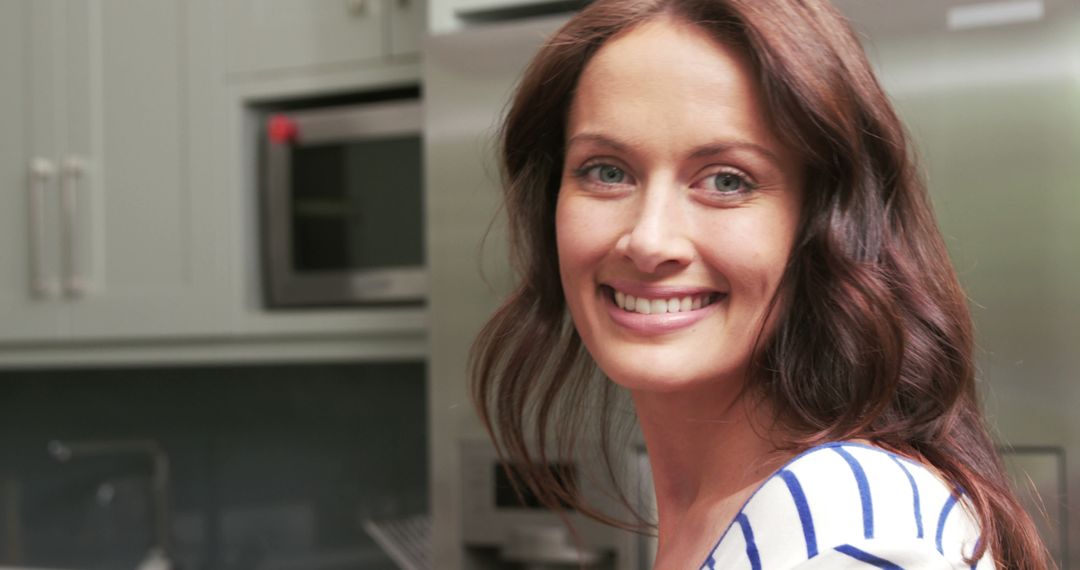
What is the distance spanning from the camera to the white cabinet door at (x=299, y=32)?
2.12 m

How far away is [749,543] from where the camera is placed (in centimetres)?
58

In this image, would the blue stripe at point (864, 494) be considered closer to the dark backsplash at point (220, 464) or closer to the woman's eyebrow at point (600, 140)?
the woman's eyebrow at point (600, 140)

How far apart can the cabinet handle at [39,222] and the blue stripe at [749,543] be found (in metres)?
2.06

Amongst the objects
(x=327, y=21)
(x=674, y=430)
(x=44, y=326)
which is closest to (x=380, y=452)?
(x=44, y=326)

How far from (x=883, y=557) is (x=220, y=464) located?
2455 millimetres

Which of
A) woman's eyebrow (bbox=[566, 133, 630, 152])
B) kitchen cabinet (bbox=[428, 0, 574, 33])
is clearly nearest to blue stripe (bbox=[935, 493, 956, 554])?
woman's eyebrow (bbox=[566, 133, 630, 152])

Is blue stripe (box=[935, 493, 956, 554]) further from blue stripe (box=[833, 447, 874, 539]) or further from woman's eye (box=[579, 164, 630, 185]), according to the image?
woman's eye (box=[579, 164, 630, 185])

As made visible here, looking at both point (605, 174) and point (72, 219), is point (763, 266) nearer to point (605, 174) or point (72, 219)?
point (605, 174)

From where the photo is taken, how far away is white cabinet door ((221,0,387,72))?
2.12 metres

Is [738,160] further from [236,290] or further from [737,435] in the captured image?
[236,290]

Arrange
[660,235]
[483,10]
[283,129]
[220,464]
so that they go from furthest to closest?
1. [220,464]
2. [283,129]
3. [483,10]
4. [660,235]

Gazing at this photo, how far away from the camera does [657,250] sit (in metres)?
0.63

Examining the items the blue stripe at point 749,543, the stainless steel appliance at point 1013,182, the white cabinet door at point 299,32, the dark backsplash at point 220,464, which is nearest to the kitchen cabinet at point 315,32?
the white cabinet door at point 299,32

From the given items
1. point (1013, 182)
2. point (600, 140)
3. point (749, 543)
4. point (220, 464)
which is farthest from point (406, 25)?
point (749, 543)
